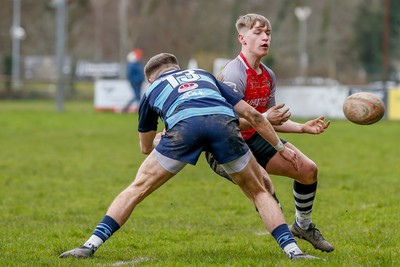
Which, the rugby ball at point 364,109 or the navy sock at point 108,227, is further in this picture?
the rugby ball at point 364,109

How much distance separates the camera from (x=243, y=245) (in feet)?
24.1

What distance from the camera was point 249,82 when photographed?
22.3ft

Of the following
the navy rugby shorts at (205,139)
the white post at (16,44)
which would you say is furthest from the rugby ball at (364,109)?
the white post at (16,44)

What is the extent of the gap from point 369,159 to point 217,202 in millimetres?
5745

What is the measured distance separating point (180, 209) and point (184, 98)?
13.1ft

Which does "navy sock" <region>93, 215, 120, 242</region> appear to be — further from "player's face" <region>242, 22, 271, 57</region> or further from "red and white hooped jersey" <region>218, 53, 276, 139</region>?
"player's face" <region>242, 22, 271, 57</region>

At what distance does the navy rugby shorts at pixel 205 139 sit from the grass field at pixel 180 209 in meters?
0.80

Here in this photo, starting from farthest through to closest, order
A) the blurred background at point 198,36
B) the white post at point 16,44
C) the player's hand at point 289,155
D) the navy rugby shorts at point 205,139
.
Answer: the blurred background at point 198,36 → the white post at point 16,44 → the player's hand at point 289,155 → the navy rugby shorts at point 205,139

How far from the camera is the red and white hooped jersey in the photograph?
6.67 metres

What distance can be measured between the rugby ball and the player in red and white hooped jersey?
29 centimetres

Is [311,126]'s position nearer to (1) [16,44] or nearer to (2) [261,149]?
(2) [261,149]

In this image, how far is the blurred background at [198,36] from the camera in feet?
172

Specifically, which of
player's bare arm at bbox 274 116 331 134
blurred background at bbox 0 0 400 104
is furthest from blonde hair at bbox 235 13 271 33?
blurred background at bbox 0 0 400 104

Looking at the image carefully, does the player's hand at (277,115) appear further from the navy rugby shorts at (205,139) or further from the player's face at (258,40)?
the player's face at (258,40)
